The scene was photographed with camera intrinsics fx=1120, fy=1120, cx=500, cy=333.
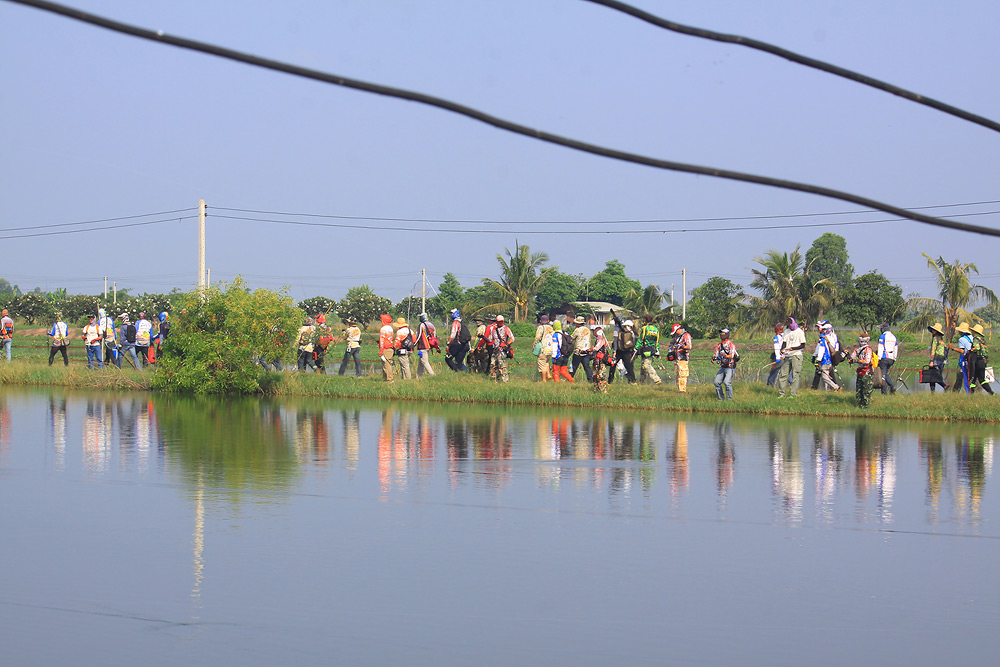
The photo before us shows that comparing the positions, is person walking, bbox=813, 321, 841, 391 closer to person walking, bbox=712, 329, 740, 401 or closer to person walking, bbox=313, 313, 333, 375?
person walking, bbox=712, 329, 740, 401

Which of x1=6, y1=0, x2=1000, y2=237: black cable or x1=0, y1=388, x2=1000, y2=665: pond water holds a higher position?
x1=6, y1=0, x2=1000, y2=237: black cable

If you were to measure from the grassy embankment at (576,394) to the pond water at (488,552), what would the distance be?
194 inches

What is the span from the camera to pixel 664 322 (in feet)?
183

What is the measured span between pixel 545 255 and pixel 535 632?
5962 cm

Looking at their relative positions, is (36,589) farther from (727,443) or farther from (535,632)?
(727,443)

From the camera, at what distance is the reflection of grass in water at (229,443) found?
1126cm

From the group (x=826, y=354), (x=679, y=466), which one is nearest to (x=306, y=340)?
(x=826, y=354)

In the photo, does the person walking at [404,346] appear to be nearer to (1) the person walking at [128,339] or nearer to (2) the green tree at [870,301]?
(1) the person walking at [128,339]

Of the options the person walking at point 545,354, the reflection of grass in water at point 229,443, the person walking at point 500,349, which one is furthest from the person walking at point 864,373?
the reflection of grass in water at point 229,443

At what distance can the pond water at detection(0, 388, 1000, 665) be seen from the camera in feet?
19.7

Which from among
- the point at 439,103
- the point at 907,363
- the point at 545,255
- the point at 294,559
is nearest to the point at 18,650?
the point at 294,559

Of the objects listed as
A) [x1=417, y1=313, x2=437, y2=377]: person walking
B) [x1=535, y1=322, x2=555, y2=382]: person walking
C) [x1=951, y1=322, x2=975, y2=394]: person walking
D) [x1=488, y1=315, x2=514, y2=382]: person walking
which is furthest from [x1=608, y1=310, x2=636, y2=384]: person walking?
[x1=951, y1=322, x2=975, y2=394]: person walking

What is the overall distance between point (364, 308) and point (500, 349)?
2041 inches

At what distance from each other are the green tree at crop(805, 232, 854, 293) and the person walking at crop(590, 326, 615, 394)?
88370 millimetres
